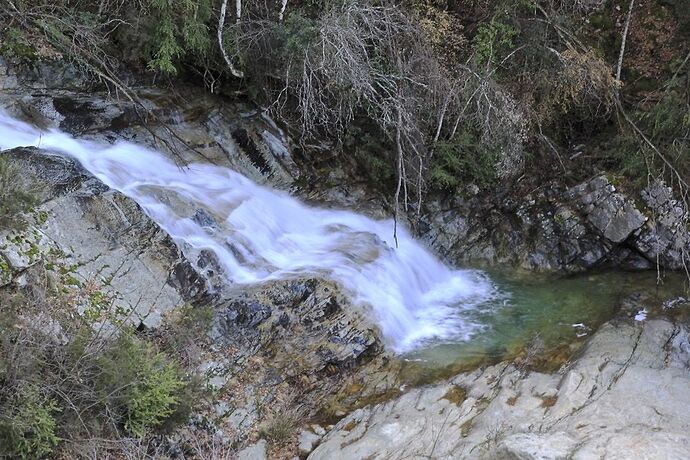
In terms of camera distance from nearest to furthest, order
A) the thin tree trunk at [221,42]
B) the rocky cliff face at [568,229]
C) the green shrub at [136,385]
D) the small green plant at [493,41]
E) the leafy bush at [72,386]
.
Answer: the leafy bush at [72,386] < the green shrub at [136,385] < the thin tree trunk at [221,42] < the rocky cliff face at [568,229] < the small green plant at [493,41]

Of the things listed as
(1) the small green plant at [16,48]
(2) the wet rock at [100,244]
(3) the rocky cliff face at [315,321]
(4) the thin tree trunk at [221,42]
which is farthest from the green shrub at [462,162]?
(1) the small green plant at [16,48]

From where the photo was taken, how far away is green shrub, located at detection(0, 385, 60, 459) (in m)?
4.26

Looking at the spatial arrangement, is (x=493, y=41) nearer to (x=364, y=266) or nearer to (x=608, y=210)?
(x=608, y=210)

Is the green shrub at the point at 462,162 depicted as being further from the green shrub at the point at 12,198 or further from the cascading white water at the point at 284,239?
the green shrub at the point at 12,198

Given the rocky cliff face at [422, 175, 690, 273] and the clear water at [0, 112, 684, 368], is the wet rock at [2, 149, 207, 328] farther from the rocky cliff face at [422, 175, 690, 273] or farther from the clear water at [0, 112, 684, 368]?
the rocky cliff face at [422, 175, 690, 273]

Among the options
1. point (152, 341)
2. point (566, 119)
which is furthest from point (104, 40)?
point (566, 119)

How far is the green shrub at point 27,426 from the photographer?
4.26m

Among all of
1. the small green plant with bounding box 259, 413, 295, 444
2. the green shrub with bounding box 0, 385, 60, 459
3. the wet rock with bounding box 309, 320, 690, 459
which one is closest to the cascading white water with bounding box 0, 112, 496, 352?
the wet rock with bounding box 309, 320, 690, 459

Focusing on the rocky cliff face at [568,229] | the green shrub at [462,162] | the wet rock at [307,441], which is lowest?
the wet rock at [307,441]

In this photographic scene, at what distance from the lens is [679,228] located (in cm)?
796

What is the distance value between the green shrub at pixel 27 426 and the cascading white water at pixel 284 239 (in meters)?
2.44

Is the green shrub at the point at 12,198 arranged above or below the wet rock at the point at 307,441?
above

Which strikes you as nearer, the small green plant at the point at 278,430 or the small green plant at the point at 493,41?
the small green plant at the point at 278,430

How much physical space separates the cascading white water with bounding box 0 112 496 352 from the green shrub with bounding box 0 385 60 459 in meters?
2.44
